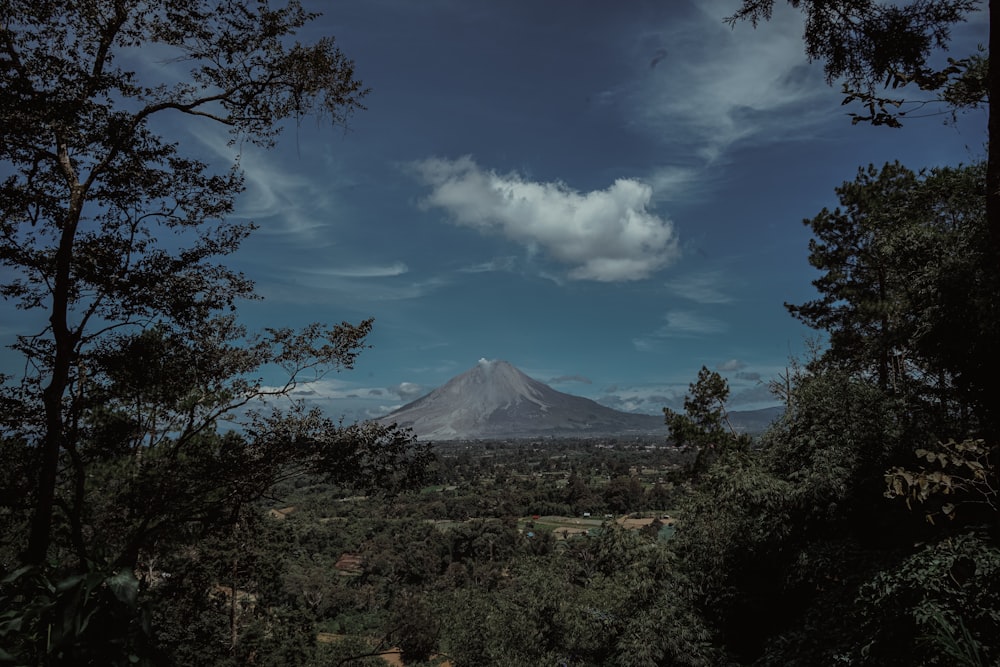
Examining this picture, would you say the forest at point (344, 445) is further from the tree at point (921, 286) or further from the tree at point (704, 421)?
the tree at point (704, 421)

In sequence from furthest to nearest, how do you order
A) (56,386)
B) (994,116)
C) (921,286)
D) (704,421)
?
(704,421) → (921,286) → (56,386) → (994,116)

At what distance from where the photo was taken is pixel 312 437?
9523 mm

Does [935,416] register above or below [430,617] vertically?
above

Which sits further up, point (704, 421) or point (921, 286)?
point (921, 286)

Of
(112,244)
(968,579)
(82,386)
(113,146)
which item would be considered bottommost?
(968,579)

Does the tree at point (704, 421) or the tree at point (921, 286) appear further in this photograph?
the tree at point (704, 421)

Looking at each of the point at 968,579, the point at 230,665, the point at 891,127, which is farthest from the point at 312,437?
the point at 230,665

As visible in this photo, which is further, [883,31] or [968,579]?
[968,579]

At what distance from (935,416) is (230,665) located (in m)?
21.5

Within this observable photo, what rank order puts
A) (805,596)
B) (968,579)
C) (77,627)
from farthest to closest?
(805,596) → (968,579) → (77,627)

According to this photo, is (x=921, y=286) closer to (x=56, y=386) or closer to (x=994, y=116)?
(x=994, y=116)

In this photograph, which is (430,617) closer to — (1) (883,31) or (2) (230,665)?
(2) (230,665)

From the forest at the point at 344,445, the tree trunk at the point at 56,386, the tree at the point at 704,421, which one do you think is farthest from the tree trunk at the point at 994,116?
the tree at the point at 704,421

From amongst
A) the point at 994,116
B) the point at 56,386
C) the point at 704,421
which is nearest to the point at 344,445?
the point at 56,386
